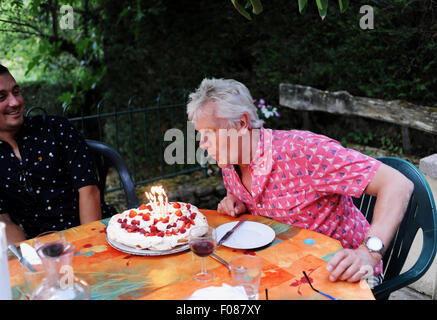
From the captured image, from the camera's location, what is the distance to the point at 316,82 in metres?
4.62

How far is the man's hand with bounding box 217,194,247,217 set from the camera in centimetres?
191

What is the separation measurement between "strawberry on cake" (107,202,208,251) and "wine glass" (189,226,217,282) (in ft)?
0.46

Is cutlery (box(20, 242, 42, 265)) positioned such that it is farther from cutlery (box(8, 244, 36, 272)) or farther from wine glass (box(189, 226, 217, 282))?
wine glass (box(189, 226, 217, 282))

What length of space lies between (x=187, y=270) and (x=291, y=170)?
2.29 feet

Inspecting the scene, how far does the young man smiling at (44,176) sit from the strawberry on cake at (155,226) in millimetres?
731

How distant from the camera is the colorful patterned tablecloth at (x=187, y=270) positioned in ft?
4.21

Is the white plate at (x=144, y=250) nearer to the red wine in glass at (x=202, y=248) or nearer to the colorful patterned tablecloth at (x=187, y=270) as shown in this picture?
the colorful patterned tablecloth at (x=187, y=270)

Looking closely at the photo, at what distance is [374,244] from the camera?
1491 mm

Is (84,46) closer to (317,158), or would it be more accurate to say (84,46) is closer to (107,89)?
(107,89)

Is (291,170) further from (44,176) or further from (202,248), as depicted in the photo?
(44,176)

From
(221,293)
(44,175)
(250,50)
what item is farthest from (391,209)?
(250,50)

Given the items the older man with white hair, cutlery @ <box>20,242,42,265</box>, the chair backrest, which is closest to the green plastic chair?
the older man with white hair

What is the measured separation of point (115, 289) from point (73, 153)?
1247 mm
